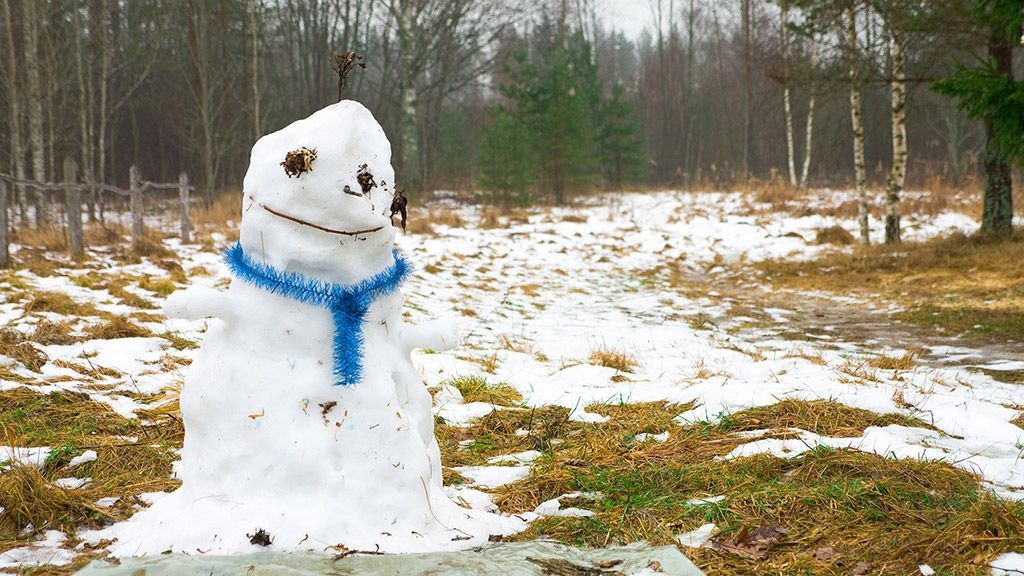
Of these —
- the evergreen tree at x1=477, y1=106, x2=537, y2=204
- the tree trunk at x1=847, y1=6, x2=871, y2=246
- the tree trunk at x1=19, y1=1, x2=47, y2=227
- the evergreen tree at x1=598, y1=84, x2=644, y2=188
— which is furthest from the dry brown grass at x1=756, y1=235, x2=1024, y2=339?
the evergreen tree at x1=598, y1=84, x2=644, y2=188

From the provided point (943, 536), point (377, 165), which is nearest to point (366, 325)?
point (377, 165)

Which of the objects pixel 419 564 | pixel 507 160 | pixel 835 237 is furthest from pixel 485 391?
pixel 507 160

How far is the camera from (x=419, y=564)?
174cm

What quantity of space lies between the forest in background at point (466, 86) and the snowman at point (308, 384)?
6.60 meters

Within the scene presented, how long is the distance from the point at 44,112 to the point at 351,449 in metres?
19.6

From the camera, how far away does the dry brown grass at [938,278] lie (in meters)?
6.63

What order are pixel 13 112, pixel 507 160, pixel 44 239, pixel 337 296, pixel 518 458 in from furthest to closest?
pixel 507 160 < pixel 13 112 < pixel 44 239 < pixel 518 458 < pixel 337 296

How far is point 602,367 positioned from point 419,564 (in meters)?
3.05

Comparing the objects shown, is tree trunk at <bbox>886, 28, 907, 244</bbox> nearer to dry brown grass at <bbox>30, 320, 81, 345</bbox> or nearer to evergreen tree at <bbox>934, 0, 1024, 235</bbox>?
evergreen tree at <bbox>934, 0, 1024, 235</bbox>

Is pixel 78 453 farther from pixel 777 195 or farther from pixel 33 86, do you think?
pixel 777 195

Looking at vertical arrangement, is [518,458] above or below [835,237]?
below

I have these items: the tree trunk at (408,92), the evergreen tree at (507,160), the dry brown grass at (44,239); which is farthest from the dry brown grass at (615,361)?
the tree trunk at (408,92)

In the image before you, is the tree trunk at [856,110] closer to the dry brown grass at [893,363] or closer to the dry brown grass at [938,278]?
the dry brown grass at [938,278]

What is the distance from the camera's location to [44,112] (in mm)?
16875
